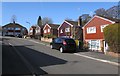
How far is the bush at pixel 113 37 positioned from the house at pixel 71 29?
29620 millimetres

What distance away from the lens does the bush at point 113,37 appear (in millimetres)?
23391

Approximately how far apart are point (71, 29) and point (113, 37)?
34761mm

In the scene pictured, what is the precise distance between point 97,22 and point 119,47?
23084 mm

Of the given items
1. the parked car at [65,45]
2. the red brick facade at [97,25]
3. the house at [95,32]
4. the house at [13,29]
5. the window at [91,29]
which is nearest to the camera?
the parked car at [65,45]

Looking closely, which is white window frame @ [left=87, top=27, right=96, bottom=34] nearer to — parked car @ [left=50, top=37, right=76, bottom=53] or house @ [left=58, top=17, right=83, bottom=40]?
house @ [left=58, top=17, right=83, bottom=40]

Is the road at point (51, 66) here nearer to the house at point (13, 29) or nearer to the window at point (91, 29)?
the window at point (91, 29)

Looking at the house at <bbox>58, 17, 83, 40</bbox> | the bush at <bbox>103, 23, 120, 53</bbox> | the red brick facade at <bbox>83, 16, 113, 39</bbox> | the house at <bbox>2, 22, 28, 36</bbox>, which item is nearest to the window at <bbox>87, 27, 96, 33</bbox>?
the red brick facade at <bbox>83, 16, 113, 39</bbox>

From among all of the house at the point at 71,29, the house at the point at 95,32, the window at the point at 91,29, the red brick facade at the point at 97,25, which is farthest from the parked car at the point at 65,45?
the house at the point at 71,29

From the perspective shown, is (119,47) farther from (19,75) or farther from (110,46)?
(19,75)

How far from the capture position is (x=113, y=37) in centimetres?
2400

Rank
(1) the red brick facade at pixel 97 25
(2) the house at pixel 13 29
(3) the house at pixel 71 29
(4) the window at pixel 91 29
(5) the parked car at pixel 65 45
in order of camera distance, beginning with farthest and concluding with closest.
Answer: (2) the house at pixel 13 29 → (3) the house at pixel 71 29 → (4) the window at pixel 91 29 → (1) the red brick facade at pixel 97 25 → (5) the parked car at pixel 65 45

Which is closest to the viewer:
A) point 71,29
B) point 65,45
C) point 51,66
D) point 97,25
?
point 51,66

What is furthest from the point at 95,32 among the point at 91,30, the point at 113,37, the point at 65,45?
the point at 113,37

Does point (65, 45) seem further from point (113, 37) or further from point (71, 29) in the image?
point (71, 29)
